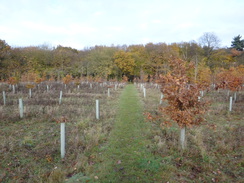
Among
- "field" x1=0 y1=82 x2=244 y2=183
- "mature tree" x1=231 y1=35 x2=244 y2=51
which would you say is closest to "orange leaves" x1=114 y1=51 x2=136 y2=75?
"mature tree" x1=231 y1=35 x2=244 y2=51

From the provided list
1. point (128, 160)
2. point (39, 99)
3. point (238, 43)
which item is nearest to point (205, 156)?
point (128, 160)

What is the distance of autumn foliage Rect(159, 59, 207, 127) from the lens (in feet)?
16.0

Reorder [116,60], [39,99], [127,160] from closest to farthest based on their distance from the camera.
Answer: [127,160] < [39,99] < [116,60]

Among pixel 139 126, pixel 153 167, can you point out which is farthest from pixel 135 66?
pixel 153 167

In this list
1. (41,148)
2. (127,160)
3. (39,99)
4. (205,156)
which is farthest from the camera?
(39,99)

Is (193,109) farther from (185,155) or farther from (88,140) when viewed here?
(88,140)

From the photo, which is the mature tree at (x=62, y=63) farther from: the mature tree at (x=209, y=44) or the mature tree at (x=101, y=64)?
the mature tree at (x=209, y=44)

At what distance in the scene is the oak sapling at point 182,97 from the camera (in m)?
4.88

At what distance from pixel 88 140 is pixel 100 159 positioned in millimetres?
1410

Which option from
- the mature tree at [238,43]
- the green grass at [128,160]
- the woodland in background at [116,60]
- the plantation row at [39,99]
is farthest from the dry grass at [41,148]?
the mature tree at [238,43]

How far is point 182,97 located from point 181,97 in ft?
0.27

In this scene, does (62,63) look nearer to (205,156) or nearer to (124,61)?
(124,61)

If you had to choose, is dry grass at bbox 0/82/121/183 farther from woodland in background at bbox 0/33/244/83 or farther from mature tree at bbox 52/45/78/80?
mature tree at bbox 52/45/78/80

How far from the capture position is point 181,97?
4.82m
